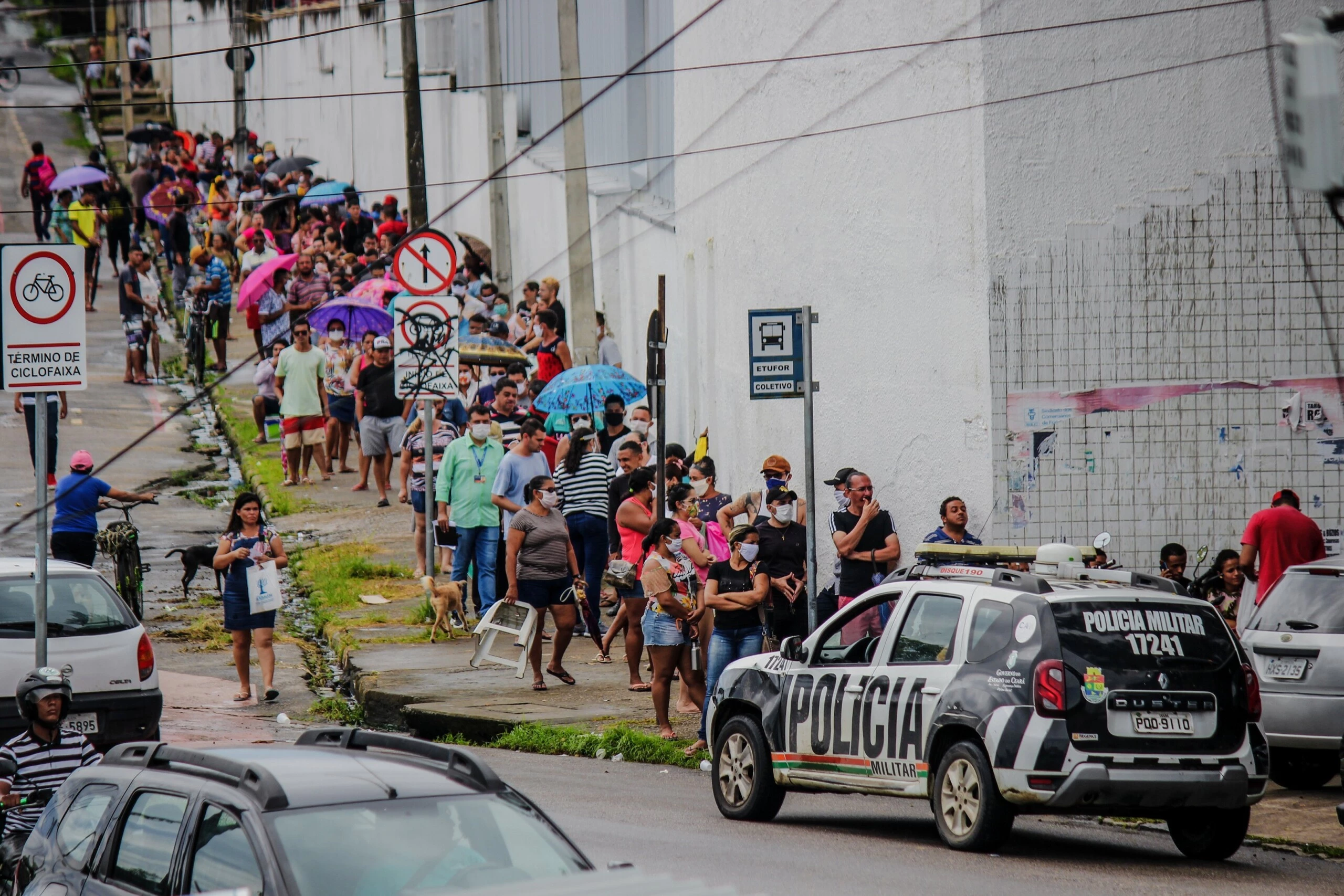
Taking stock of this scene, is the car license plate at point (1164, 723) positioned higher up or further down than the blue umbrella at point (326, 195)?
further down

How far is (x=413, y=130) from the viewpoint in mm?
26734

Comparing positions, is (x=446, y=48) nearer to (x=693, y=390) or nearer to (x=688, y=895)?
(x=693, y=390)

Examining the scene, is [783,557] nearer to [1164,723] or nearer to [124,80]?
[1164,723]

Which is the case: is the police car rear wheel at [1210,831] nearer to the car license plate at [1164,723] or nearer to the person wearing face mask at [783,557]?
the car license plate at [1164,723]

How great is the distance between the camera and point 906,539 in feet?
50.7

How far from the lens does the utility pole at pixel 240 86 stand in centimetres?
4672

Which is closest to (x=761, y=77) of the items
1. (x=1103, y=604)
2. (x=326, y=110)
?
(x=1103, y=604)

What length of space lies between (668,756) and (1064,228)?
17.6 feet

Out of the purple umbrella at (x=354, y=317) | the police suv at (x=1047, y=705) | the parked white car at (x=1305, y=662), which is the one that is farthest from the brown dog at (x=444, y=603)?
the parked white car at (x=1305, y=662)

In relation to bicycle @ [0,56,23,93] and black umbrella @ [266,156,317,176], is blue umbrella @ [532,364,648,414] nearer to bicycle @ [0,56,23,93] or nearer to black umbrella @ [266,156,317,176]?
black umbrella @ [266,156,317,176]

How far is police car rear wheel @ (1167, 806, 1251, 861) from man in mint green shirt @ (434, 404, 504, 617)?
8642mm

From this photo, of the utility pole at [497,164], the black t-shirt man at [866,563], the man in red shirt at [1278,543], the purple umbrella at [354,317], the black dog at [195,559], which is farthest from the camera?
the utility pole at [497,164]

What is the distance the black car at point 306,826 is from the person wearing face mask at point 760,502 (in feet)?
26.0

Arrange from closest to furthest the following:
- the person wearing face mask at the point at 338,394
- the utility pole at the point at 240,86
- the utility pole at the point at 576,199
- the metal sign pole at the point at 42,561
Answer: the metal sign pole at the point at 42,561
the utility pole at the point at 576,199
the person wearing face mask at the point at 338,394
the utility pole at the point at 240,86
